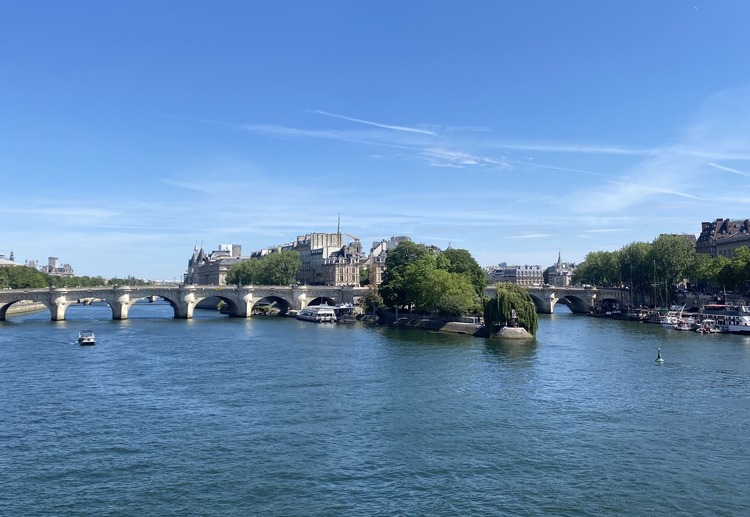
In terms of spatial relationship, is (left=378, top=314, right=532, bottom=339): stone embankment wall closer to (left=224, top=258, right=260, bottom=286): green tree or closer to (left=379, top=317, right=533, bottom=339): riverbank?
(left=379, top=317, right=533, bottom=339): riverbank

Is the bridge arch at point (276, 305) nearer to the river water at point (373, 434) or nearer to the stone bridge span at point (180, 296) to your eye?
the stone bridge span at point (180, 296)

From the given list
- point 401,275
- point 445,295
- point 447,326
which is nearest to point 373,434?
point 447,326

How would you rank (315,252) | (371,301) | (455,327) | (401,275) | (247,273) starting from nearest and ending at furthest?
1. (455,327)
2. (401,275)
3. (371,301)
4. (247,273)
5. (315,252)

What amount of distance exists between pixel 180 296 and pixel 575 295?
6692cm

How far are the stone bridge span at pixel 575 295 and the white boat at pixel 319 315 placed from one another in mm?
32322

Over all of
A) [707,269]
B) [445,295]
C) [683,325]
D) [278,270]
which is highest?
[278,270]

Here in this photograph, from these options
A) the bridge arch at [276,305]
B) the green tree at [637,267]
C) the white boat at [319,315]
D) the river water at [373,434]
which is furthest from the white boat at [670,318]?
the bridge arch at [276,305]

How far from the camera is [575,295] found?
121438 millimetres

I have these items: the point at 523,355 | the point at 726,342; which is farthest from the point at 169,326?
the point at 726,342

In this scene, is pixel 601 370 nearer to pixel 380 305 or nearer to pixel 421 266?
pixel 421 266

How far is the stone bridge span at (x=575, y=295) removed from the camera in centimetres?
11850

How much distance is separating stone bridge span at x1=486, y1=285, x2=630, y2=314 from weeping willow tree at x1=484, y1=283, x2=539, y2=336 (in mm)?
50347

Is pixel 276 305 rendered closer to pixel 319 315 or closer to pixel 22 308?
pixel 319 315

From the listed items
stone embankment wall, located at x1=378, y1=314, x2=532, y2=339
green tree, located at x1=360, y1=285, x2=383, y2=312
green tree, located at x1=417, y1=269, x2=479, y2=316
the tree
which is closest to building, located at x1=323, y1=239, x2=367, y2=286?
green tree, located at x1=360, y1=285, x2=383, y2=312
